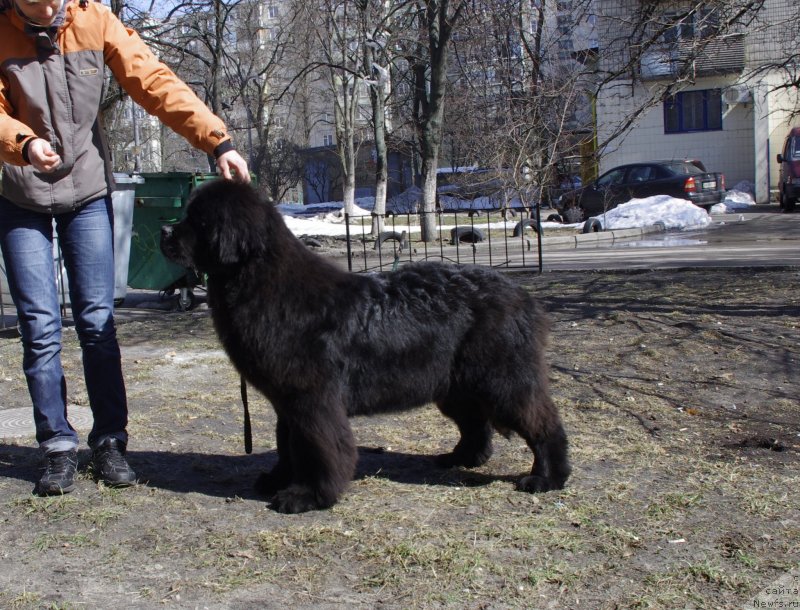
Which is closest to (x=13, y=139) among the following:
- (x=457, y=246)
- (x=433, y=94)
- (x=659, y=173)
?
(x=457, y=246)

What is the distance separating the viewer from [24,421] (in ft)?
18.0

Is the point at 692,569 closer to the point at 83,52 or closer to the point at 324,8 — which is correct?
the point at 83,52

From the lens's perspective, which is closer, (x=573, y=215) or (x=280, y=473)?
(x=280, y=473)

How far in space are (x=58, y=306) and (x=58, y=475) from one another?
0.81 metres

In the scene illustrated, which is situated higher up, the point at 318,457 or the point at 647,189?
the point at 647,189

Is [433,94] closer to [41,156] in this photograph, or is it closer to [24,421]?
[24,421]

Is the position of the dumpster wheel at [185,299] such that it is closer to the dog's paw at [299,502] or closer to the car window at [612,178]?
the dog's paw at [299,502]

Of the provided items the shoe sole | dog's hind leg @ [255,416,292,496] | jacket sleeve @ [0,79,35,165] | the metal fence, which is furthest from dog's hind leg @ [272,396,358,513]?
the metal fence

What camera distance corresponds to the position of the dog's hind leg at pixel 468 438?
438cm

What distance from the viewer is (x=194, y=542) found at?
11.4 feet

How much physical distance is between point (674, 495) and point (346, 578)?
1.64m

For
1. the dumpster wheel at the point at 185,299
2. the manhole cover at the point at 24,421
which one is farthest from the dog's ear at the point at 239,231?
the dumpster wheel at the point at 185,299

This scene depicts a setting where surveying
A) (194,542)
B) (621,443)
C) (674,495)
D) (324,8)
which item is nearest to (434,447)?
(621,443)

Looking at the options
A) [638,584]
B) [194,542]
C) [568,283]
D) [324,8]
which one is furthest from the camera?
[324,8]
